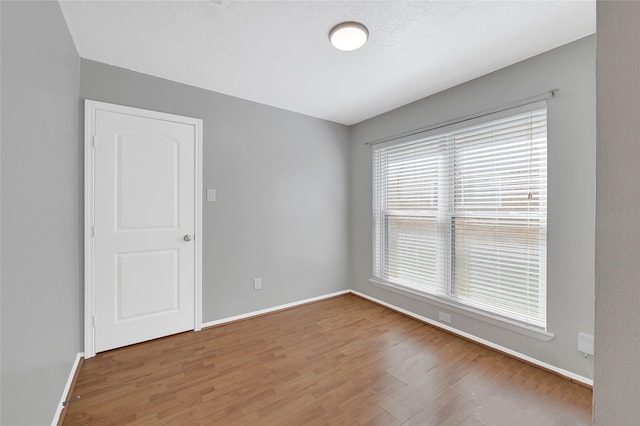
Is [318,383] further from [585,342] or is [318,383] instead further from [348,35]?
[348,35]

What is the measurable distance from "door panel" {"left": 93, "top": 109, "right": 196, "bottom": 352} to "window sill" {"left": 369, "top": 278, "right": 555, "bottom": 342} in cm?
230

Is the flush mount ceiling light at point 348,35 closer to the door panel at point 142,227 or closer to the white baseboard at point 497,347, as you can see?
the door panel at point 142,227

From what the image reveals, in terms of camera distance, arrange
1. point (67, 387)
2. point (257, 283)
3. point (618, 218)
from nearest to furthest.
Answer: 1. point (618, 218)
2. point (67, 387)
3. point (257, 283)

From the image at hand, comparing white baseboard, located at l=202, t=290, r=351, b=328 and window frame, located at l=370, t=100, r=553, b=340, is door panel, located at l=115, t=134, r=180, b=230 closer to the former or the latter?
white baseboard, located at l=202, t=290, r=351, b=328

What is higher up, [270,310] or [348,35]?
[348,35]

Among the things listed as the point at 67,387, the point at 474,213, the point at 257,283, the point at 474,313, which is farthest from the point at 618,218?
the point at 257,283

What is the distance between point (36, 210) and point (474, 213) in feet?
10.0

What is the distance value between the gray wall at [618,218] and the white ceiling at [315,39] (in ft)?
4.93

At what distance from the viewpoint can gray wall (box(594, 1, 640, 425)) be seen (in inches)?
18.6

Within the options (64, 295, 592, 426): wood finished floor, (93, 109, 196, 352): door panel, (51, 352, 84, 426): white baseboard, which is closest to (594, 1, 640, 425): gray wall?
(64, 295, 592, 426): wood finished floor

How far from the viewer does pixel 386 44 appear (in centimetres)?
202

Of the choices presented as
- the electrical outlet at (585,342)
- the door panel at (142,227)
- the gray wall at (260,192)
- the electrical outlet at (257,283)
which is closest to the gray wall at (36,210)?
the door panel at (142,227)

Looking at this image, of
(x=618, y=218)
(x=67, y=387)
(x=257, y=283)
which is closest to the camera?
(x=618, y=218)

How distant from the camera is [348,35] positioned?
188cm
